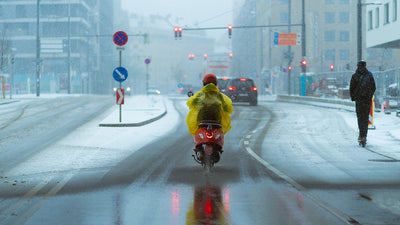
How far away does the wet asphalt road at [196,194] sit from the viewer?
673 cm

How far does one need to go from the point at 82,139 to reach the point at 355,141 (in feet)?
23.3

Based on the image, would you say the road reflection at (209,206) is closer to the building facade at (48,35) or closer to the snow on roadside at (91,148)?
the snow on roadside at (91,148)

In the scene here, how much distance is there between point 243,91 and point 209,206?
32097mm

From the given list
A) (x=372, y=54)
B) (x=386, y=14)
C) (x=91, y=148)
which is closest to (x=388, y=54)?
(x=372, y=54)

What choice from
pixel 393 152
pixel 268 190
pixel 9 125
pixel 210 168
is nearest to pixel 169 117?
pixel 9 125

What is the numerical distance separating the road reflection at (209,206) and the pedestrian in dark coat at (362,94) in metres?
7.45

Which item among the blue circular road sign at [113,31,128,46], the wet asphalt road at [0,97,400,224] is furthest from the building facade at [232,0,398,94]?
the wet asphalt road at [0,97,400,224]

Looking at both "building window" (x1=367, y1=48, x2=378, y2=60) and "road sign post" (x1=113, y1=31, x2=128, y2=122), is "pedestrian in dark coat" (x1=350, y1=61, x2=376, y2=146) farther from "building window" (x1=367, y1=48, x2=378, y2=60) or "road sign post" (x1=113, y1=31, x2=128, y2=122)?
"building window" (x1=367, y1=48, x2=378, y2=60)

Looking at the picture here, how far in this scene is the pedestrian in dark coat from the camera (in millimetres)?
15484

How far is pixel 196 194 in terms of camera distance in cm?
834

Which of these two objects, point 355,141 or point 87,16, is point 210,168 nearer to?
point 355,141

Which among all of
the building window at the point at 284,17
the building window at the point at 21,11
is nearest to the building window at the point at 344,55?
the building window at the point at 284,17

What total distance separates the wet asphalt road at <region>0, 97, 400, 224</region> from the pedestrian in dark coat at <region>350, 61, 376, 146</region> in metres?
2.20

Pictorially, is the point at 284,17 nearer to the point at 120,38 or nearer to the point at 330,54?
the point at 330,54
